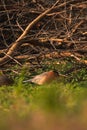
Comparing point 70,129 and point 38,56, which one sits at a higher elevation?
point 70,129

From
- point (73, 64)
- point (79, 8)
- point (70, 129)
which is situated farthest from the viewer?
point (79, 8)

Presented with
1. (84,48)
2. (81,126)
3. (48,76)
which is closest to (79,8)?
(84,48)

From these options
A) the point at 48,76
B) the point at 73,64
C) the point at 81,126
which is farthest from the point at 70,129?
the point at 73,64

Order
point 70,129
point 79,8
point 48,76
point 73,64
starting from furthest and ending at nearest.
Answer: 1. point 79,8
2. point 73,64
3. point 48,76
4. point 70,129

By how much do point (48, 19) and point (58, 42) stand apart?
41 cm

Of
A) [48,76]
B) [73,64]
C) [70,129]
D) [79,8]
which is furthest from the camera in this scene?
[79,8]

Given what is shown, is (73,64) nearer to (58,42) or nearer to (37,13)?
(58,42)

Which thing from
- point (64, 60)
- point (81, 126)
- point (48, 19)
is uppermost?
point (81, 126)

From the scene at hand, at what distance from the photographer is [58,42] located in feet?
14.6

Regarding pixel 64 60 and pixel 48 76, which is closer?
pixel 48 76

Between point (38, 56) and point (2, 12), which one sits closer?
point (38, 56)

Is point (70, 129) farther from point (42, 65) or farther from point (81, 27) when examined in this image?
point (81, 27)

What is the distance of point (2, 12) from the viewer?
15.8 ft

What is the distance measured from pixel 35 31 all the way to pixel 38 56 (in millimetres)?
503
